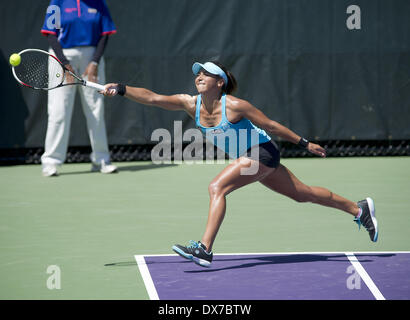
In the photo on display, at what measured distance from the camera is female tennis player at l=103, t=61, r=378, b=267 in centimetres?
564

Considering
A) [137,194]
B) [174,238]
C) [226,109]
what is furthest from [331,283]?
[137,194]

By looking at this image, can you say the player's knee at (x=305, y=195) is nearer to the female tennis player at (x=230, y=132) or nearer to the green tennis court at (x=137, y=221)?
the female tennis player at (x=230, y=132)

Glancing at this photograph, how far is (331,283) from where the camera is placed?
523cm

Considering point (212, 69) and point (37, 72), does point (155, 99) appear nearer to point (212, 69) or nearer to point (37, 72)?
point (212, 69)

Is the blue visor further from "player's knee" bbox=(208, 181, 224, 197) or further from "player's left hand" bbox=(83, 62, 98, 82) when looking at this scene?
"player's left hand" bbox=(83, 62, 98, 82)

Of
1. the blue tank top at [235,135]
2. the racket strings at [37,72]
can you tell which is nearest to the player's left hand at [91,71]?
the racket strings at [37,72]

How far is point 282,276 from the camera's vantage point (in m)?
5.40

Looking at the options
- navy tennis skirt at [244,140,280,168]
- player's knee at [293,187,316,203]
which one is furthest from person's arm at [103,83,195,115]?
player's knee at [293,187,316,203]

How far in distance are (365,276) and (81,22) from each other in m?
5.36

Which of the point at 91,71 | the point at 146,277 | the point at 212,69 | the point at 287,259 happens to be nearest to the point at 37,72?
the point at 91,71

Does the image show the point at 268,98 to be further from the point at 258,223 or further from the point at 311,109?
the point at 258,223

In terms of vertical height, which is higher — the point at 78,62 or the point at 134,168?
the point at 78,62

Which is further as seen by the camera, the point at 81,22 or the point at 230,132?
the point at 81,22

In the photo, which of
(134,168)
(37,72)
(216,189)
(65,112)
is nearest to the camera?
(216,189)
